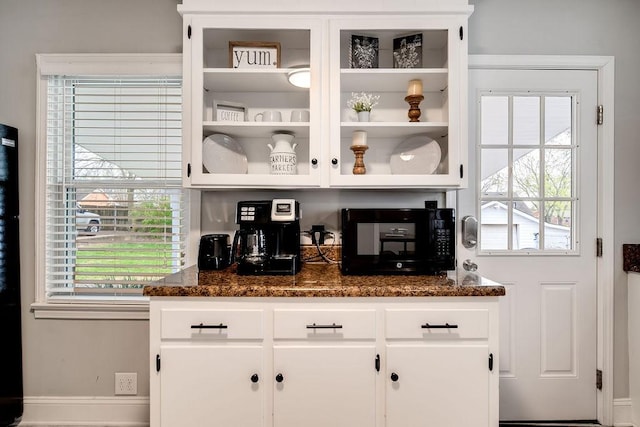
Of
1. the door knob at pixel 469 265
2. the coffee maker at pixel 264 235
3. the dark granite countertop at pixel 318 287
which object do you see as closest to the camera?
the dark granite countertop at pixel 318 287

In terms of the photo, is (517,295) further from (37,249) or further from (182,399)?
(37,249)

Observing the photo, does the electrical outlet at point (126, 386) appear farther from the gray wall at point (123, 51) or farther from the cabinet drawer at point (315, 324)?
the cabinet drawer at point (315, 324)

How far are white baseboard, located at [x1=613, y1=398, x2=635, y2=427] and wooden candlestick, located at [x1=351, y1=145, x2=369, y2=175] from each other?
75.7 inches

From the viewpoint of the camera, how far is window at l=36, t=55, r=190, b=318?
6.28ft

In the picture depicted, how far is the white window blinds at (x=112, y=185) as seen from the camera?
192 centimetres

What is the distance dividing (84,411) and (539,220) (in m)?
2.79

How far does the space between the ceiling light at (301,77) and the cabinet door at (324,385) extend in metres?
1.24

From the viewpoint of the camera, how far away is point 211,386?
1.33 metres

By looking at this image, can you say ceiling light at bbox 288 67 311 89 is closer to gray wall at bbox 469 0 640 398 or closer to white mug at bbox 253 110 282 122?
white mug at bbox 253 110 282 122

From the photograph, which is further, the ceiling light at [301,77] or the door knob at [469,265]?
the door knob at [469,265]

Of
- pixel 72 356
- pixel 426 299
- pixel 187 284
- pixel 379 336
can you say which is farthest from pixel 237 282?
pixel 72 356

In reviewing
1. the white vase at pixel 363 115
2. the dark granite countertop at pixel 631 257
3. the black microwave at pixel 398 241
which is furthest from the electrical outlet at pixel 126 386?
the dark granite countertop at pixel 631 257

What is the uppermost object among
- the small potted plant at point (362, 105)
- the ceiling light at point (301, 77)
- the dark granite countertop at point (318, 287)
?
the ceiling light at point (301, 77)

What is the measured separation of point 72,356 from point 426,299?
1.97m
